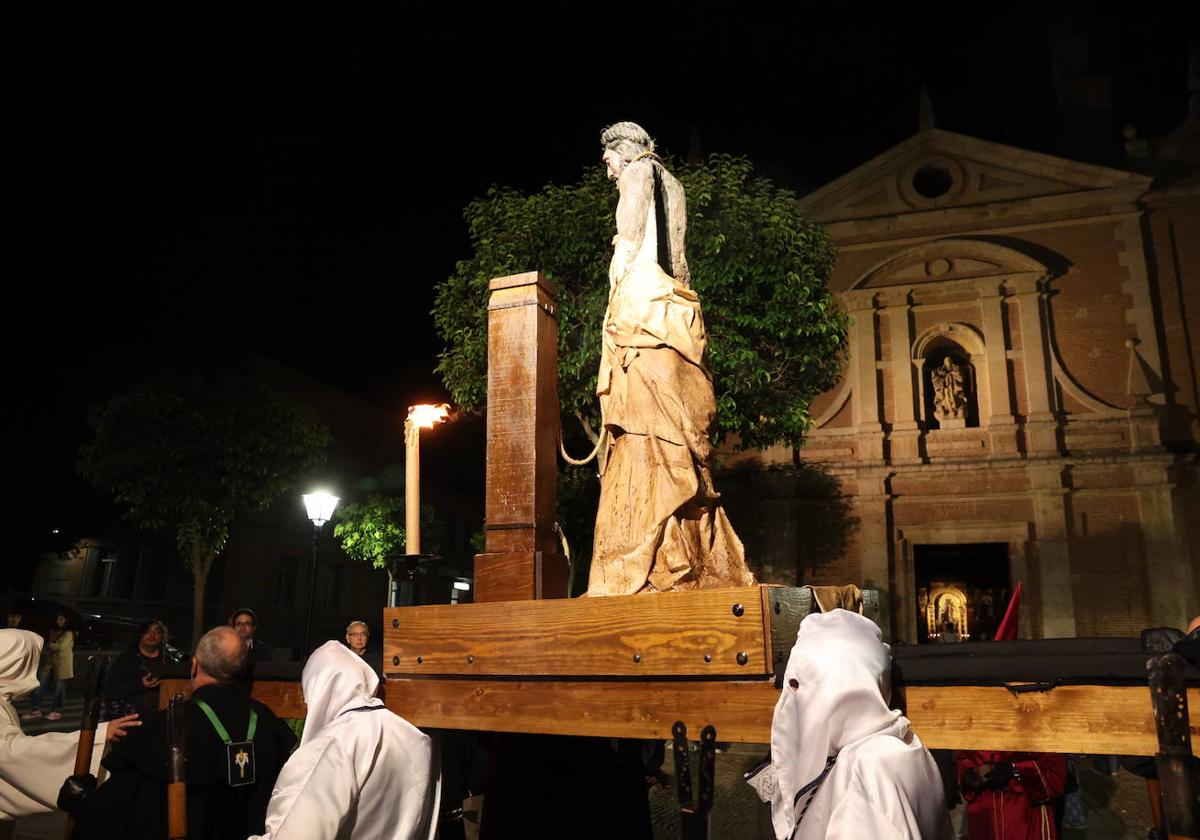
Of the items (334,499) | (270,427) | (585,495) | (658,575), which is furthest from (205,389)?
(658,575)

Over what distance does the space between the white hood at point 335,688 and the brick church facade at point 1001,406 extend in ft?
53.9

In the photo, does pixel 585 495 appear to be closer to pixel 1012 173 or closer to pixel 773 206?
pixel 773 206

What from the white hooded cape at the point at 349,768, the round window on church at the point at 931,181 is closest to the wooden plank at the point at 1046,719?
the white hooded cape at the point at 349,768

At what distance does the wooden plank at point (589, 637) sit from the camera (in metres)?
2.43

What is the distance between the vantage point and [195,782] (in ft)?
11.5

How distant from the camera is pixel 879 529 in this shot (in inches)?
735

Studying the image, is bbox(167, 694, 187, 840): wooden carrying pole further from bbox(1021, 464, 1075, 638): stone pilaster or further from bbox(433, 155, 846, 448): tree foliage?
bbox(1021, 464, 1075, 638): stone pilaster

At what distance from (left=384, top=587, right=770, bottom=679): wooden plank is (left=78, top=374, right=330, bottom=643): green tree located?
14.0 meters

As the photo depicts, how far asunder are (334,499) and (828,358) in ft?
26.6

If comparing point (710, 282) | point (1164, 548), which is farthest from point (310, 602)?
point (1164, 548)

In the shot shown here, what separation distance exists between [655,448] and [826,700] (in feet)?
4.32

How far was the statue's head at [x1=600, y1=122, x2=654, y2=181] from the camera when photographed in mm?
3896

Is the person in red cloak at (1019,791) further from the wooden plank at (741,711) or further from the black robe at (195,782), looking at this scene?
the black robe at (195,782)

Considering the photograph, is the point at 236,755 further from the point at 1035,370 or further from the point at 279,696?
the point at 1035,370
